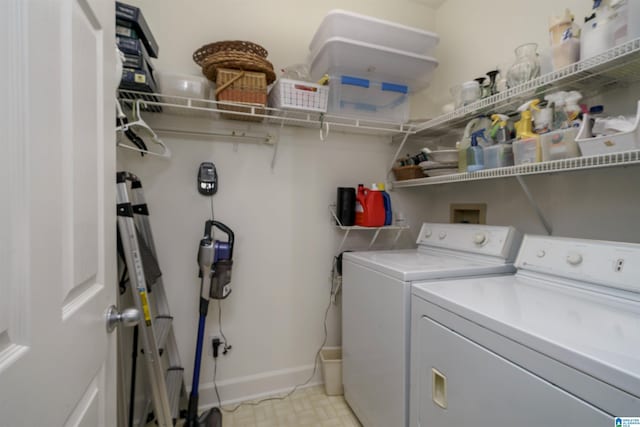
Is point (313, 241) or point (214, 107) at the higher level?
point (214, 107)

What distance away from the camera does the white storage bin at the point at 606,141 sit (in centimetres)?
89

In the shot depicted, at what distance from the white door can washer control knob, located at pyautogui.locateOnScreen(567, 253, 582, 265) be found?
5.11 feet

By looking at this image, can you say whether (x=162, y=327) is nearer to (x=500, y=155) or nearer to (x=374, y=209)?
(x=374, y=209)

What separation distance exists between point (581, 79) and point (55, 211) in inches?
70.1

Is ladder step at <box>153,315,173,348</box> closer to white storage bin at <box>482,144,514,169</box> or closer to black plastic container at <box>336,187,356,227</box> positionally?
black plastic container at <box>336,187,356,227</box>

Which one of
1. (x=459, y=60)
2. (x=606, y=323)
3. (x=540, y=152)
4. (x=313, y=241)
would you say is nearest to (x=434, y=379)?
(x=606, y=323)

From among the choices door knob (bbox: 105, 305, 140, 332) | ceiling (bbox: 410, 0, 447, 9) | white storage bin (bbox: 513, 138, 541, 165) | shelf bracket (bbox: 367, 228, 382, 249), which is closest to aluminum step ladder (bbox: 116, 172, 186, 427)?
door knob (bbox: 105, 305, 140, 332)

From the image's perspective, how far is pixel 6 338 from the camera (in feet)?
1.20

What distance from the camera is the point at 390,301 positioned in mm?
1314

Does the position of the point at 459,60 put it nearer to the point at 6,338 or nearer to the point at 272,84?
the point at 272,84

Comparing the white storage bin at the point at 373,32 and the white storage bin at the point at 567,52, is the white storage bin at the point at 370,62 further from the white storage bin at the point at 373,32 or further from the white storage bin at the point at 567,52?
the white storage bin at the point at 567,52

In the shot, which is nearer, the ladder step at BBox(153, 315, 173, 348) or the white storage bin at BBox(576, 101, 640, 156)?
the white storage bin at BBox(576, 101, 640, 156)

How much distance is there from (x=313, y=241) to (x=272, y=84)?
41.8 inches

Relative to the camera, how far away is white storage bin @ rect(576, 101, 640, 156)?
89 cm
